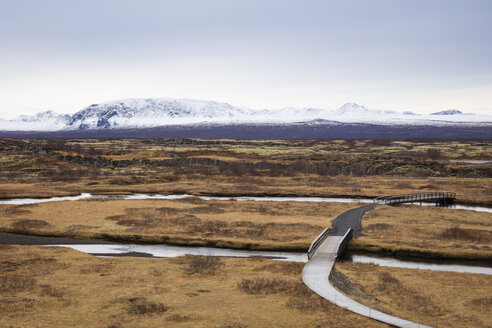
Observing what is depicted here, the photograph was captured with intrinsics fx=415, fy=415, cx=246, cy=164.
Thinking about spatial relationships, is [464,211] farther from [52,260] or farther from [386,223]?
[52,260]

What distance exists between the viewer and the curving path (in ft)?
67.9

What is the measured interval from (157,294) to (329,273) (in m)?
11.2

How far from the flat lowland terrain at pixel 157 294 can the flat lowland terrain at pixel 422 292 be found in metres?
2.99

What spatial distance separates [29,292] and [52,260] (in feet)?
25.0

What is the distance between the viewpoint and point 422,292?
83.0 ft

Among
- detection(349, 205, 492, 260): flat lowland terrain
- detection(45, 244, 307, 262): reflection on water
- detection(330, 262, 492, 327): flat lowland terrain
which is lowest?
detection(45, 244, 307, 262): reflection on water

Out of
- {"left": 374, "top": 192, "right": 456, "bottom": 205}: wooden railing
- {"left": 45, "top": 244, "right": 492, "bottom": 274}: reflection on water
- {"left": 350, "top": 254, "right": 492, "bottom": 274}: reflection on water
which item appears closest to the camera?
{"left": 350, "top": 254, "right": 492, "bottom": 274}: reflection on water

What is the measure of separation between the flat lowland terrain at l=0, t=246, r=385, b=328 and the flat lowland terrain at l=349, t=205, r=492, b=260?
37.7ft

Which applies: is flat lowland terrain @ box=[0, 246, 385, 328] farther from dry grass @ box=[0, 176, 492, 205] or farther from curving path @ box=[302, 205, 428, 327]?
dry grass @ box=[0, 176, 492, 205]

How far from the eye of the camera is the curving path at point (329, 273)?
2070 centimetres

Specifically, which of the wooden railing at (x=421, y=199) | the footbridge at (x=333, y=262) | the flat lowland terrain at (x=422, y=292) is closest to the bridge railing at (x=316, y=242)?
the footbridge at (x=333, y=262)

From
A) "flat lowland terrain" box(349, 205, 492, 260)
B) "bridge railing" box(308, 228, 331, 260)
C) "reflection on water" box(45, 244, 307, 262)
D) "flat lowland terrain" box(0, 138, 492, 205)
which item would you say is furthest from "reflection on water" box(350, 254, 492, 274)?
"flat lowland terrain" box(0, 138, 492, 205)

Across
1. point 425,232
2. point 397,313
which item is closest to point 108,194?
point 425,232

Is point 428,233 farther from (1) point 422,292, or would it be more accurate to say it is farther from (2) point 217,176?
(2) point 217,176
